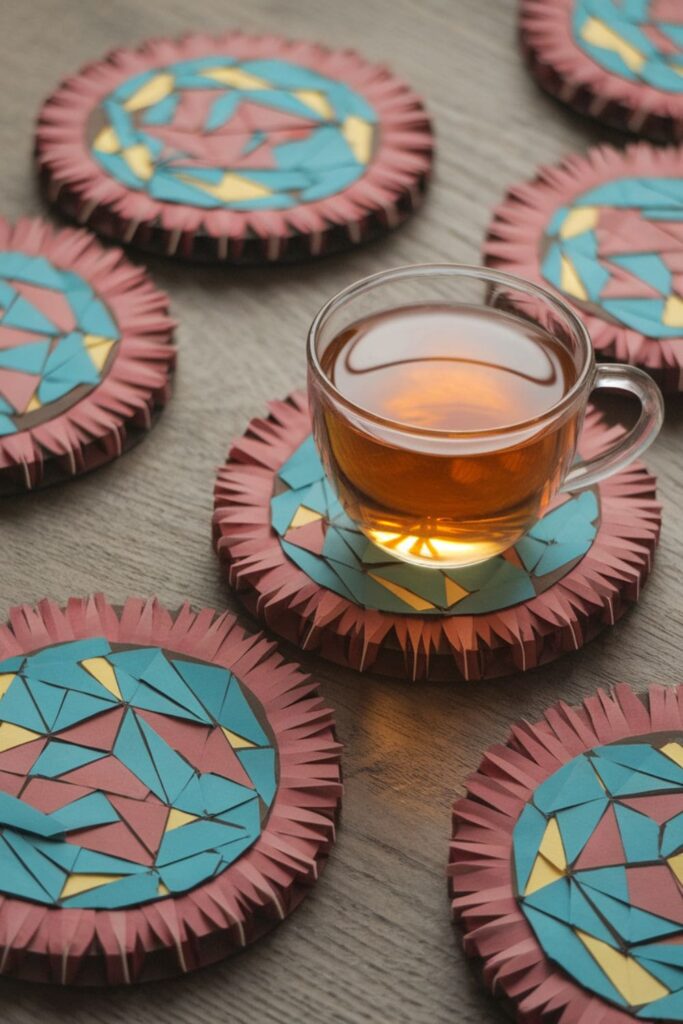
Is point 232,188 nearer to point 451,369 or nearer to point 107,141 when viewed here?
point 107,141

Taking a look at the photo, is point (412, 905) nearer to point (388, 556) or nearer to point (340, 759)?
point (340, 759)

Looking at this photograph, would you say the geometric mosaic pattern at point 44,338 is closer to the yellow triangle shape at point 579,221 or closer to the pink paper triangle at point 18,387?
the pink paper triangle at point 18,387

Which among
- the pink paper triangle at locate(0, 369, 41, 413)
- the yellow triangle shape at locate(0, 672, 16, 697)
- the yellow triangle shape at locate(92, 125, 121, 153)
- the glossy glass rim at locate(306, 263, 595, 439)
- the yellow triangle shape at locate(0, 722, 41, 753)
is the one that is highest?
the glossy glass rim at locate(306, 263, 595, 439)

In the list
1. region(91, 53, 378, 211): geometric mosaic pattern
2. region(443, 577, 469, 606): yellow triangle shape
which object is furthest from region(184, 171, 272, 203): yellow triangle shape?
region(443, 577, 469, 606): yellow triangle shape

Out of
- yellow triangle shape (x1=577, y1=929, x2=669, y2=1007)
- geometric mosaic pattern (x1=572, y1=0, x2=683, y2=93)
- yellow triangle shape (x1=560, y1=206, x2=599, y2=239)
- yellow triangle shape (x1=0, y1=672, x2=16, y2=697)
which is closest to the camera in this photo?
yellow triangle shape (x1=577, y1=929, x2=669, y2=1007)

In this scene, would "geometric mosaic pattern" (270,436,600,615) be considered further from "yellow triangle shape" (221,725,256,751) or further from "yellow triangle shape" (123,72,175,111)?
"yellow triangle shape" (123,72,175,111)

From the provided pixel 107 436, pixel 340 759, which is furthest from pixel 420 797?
pixel 107 436

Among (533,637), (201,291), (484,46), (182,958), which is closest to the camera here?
(182,958)
